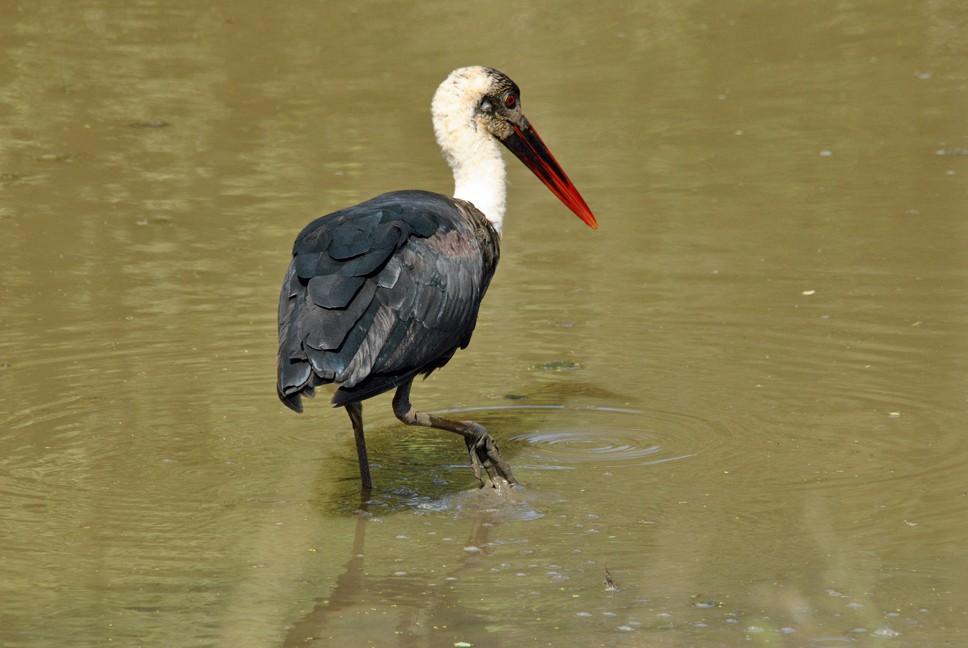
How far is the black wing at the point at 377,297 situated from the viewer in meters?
4.68

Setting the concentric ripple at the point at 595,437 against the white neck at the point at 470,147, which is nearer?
the concentric ripple at the point at 595,437

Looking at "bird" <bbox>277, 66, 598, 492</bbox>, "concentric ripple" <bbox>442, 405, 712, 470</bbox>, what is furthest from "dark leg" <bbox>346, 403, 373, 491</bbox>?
"concentric ripple" <bbox>442, 405, 712, 470</bbox>

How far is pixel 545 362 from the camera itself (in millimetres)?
6621

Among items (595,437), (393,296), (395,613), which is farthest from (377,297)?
(595,437)

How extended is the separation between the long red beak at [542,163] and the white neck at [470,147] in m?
0.28

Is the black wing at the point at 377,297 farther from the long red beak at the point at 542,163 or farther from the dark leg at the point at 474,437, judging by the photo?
the long red beak at the point at 542,163

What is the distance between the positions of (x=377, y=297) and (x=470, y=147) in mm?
1174

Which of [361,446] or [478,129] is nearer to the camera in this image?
[361,446]

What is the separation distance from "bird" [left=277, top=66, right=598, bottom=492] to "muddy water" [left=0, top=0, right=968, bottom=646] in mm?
460

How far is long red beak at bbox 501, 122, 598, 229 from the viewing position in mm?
6246

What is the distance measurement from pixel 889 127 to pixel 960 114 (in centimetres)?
54

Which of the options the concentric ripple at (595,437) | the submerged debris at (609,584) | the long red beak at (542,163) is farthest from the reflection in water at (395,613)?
the long red beak at (542,163)

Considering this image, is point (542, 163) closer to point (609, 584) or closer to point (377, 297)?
point (377, 297)

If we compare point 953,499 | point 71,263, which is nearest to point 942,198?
point 953,499
